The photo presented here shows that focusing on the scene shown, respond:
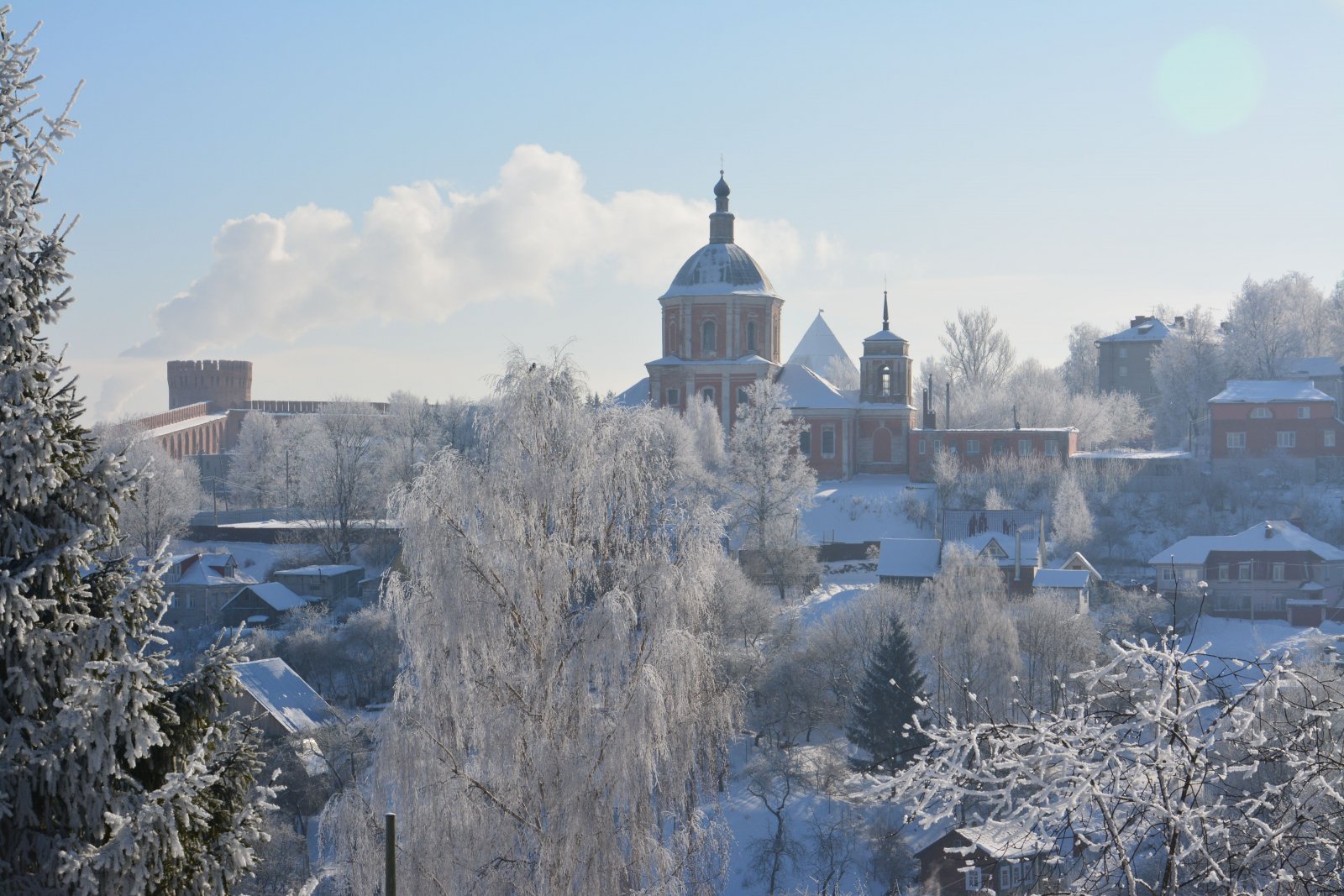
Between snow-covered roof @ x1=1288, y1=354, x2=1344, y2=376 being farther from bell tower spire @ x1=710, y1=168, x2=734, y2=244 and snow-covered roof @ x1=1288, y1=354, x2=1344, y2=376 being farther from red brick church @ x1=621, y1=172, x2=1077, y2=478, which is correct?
bell tower spire @ x1=710, y1=168, x2=734, y2=244

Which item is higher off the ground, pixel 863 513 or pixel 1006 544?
pixel 863 513

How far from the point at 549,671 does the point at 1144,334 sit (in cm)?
6789

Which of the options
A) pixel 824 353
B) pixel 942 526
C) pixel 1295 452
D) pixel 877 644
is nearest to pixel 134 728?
pixel 877 644

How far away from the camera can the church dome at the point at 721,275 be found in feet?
165

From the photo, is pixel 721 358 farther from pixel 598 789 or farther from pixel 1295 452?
Result: pixel 598 789

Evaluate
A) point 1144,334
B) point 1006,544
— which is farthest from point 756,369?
point 1144,334

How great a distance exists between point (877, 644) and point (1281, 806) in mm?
24790

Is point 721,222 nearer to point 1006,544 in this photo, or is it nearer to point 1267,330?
point 1006,544

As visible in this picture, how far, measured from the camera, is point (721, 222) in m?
52.4

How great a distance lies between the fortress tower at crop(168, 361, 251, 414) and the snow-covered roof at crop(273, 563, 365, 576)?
34.3 metres

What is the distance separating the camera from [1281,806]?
370 cm

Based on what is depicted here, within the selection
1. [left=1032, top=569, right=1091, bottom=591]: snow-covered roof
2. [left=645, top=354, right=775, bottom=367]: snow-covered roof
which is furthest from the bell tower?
[left=1032, top=569, right=1091, bottom=591]: snow-covered roof

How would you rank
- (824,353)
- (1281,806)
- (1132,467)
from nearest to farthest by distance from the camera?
(1281,806) → (1132,467) → (824,353)

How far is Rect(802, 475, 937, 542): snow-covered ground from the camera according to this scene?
43156 mm
